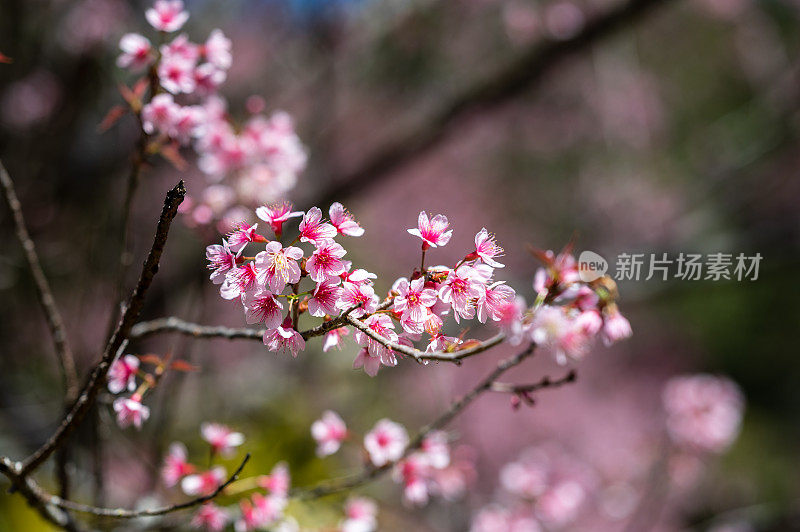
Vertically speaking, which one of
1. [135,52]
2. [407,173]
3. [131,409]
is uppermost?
[407,173]

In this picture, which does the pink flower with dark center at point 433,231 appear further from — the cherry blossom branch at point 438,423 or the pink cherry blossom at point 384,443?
the pink cherry blossom at point 384,443

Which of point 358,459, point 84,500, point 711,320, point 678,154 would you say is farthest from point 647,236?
point 84,500

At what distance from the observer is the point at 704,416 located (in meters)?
2.27

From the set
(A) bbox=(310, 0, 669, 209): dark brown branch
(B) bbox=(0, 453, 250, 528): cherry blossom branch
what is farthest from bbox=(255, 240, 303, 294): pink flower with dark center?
(A) bbox=(310, 0, 669, 209): dark brown branch

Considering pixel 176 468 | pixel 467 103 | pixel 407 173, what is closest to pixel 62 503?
pixel 176 468

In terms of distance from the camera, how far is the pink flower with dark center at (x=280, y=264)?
2.34 ft

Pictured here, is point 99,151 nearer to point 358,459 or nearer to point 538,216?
point 358,459

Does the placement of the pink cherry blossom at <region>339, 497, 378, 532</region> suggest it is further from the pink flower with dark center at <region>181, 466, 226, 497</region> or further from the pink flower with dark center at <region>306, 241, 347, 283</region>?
the pink flower with dark center at <region>306, 241, 347, 283</region>

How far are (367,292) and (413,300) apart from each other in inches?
2.3

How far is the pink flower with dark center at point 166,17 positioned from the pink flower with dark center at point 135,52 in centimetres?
4

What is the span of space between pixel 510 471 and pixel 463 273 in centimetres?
136

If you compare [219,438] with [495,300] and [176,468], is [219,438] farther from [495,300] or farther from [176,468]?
[495,300]

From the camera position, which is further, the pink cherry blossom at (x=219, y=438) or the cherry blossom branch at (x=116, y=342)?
the pink cherry blossom at (x=219, y=438)

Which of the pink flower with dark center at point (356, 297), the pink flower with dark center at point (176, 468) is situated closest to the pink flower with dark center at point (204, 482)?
the pink flower with dark center at point (176, 468)
